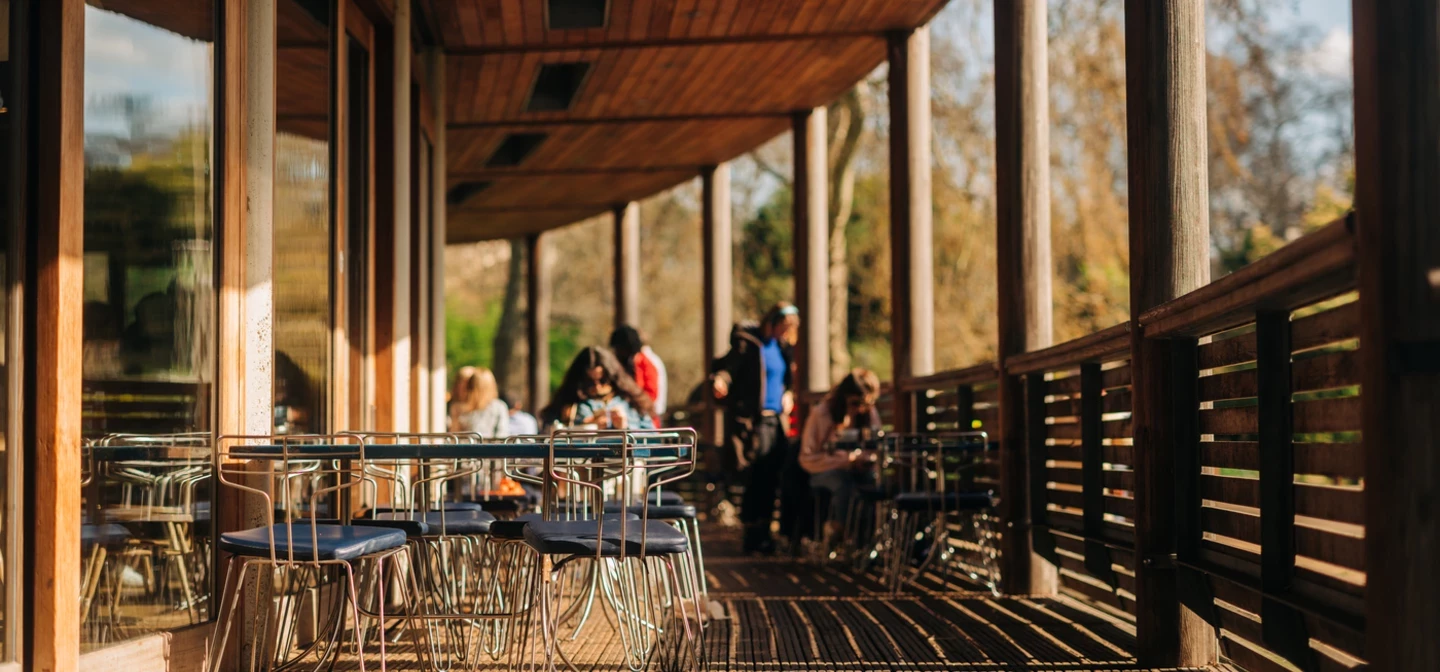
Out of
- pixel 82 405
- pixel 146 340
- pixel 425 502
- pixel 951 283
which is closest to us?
pixel 82 405

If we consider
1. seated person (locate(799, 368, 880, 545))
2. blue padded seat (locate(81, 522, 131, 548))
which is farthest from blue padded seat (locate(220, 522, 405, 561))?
seated person (locate(799, 368, 880, 545))

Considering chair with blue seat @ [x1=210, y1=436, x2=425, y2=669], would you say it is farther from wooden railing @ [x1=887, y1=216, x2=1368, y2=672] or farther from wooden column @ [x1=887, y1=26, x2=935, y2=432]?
wooden column @ [x1=887, y1=26, x2=935, y2=432]

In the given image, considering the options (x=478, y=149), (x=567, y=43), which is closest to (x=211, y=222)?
(x=567, y=43)

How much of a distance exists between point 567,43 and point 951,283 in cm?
1144

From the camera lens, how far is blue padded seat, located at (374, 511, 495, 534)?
4.69 metres

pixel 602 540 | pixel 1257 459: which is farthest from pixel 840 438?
pixel 1257 459

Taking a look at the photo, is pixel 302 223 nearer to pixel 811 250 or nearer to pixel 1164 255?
pixel 1164 255

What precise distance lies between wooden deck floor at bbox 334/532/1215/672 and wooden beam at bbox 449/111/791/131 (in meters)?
4.73

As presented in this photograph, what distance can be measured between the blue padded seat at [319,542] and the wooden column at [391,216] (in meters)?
3.12

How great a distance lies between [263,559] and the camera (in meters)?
3.86

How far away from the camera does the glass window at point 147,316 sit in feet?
12.5

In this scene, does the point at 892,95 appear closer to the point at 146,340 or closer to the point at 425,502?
the point at 425,502

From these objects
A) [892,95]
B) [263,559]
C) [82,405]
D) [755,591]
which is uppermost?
[892,95]

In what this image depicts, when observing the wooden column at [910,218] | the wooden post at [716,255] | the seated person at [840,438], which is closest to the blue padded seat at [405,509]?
the seated person at [840,438]
